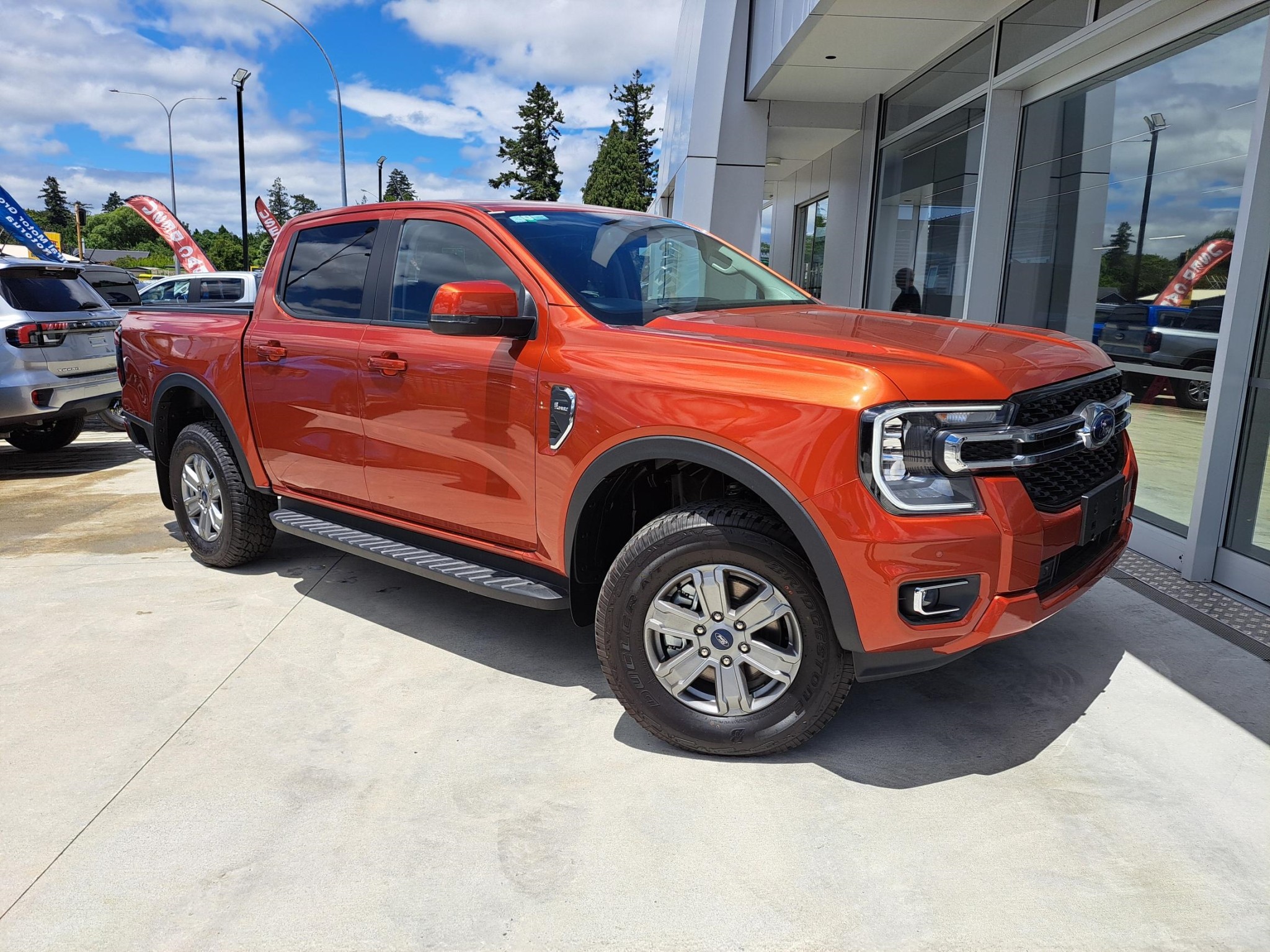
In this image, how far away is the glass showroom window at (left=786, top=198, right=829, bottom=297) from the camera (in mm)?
16047

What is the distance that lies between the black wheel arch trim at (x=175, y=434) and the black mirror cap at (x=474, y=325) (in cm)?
196

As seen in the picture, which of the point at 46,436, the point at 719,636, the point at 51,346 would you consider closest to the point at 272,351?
the point at 719,636

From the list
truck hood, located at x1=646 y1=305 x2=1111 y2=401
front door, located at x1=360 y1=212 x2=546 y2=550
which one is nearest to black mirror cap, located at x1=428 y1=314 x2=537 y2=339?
front door, located at x1=360 y1=212 x2=546 y2=550

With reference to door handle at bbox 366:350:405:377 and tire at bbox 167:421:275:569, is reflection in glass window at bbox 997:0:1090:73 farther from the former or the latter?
tire at bbox 167:421:275:569

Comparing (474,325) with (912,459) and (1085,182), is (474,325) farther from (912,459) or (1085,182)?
(1085,182)

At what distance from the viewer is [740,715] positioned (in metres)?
3.05

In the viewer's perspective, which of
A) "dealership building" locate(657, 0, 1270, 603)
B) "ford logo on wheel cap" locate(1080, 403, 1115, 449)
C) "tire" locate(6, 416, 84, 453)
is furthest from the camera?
"tire" locate(6, 416, 84, 453)

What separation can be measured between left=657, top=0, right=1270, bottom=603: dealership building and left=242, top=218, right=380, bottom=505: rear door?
13.6 ft

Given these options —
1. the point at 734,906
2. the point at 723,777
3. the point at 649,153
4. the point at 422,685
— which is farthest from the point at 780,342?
the point at 649,153

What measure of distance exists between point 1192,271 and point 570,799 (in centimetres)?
456

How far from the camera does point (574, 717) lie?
11.3ft

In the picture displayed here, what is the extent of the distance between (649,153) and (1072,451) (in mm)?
79074

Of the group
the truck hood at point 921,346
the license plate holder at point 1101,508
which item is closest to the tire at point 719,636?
the truck hood at point 921,346

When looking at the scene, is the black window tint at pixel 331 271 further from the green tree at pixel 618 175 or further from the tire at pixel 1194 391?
the green tree at pixel 618 175
